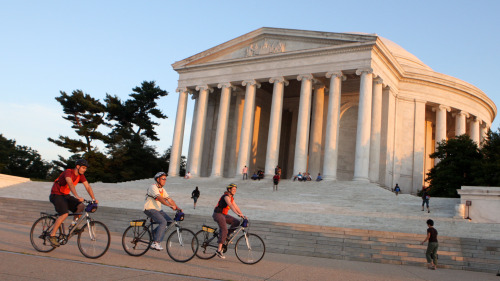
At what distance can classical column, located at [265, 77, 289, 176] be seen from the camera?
4244 cm

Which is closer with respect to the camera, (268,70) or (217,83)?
(268,70)

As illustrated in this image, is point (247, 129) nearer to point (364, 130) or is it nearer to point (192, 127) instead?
point (192, 127)

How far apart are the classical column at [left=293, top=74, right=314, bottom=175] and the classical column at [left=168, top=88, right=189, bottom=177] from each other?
48.2 feet

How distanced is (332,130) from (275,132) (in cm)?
609

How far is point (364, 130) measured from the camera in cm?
3828

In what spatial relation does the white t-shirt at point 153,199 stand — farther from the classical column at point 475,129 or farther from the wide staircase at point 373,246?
the classical column at point 475,129

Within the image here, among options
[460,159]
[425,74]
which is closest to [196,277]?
[460,159]

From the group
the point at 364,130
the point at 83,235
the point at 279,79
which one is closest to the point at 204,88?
the point at 279,79

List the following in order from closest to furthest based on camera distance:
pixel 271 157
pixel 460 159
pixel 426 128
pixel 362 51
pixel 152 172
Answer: pixel 460 159
pixel 362 51
pixel 271 157
pixel 426 128
pixel 152 172

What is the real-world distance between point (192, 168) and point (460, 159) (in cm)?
2680

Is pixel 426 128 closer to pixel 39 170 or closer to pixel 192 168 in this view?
pixel 192 168

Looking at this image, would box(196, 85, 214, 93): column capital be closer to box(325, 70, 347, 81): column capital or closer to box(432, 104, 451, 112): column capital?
box(325, 70, 347, 81): column capital

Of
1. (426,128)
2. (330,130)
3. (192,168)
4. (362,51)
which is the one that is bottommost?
(192,168)

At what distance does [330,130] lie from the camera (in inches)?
1572
